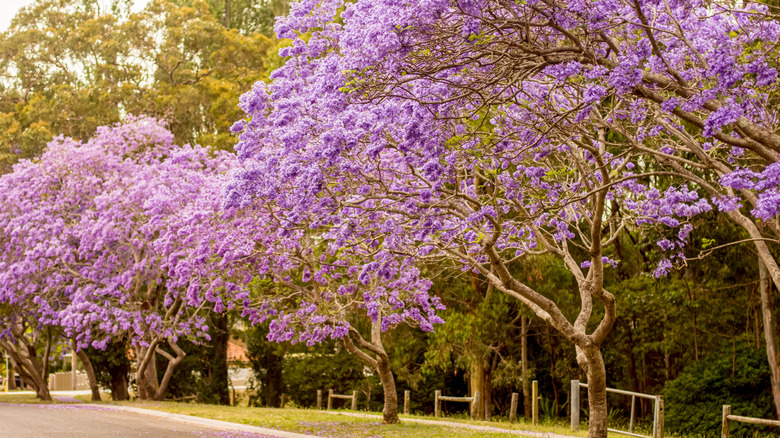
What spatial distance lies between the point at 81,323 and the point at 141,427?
23.7 ft

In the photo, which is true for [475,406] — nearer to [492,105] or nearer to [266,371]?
[266,371]

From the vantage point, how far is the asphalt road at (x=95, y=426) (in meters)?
14.4

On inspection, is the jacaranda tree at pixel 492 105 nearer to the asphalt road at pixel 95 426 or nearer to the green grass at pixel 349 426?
the green grass at pixel 349 426

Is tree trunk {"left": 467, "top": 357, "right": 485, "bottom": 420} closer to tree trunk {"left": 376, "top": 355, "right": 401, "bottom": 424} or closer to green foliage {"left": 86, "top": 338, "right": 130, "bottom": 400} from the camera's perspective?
tree trunk {"left": 376, "top": 355, "right": 401, "bottom": 424}

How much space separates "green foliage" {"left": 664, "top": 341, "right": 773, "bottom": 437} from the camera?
61.8 ft

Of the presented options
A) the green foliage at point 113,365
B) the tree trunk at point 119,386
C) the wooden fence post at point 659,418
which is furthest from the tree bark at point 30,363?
the wooden fence post at point 659,418

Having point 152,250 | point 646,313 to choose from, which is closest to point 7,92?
point 152,250

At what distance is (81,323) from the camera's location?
22.4m

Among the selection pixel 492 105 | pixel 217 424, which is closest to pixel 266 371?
pixel 217 424

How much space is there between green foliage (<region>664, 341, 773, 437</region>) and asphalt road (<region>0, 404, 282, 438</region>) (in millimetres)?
10209

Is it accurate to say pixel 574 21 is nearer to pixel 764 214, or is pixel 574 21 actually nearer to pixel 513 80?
pixel 513 80

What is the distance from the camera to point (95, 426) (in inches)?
639

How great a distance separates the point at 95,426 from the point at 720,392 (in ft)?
44.2

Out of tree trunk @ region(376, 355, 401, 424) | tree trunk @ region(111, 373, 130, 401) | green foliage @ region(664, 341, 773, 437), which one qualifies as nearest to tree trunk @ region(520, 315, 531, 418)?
green foliage @ region(664, 341, 773, 437)
